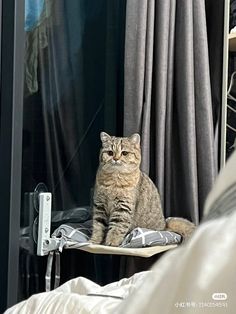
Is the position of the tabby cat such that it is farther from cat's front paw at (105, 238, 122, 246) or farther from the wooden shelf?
the wooden shelf

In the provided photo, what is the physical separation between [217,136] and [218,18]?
0.48 meters

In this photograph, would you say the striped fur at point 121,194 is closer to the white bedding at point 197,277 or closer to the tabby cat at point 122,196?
the tabby cat at point 122,196

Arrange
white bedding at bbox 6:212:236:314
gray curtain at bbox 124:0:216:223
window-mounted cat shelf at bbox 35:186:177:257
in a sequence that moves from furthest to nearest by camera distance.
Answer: gray curtain at bbox 124:0:216:223, window-mounted cat shelf at bbox 35:186:177:257, white bedding at bbox 6:212:236:314

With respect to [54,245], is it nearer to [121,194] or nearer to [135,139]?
[121,194]

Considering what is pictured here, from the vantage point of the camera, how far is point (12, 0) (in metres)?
1.81

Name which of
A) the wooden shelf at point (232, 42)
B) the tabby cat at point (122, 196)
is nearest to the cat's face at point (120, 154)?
the tabby cat at point (122, 196)

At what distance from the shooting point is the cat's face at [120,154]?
1.92 m

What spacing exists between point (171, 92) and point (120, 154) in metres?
0.36

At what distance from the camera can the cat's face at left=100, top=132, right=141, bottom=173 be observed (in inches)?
75.6

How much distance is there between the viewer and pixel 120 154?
192cm

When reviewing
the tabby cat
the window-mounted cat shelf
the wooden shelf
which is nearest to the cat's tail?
the tabby cat

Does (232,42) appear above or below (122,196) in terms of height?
above

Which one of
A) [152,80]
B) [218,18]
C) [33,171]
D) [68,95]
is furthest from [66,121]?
[218,18]

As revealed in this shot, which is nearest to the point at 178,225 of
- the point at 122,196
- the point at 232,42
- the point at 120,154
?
the point at 122,196
